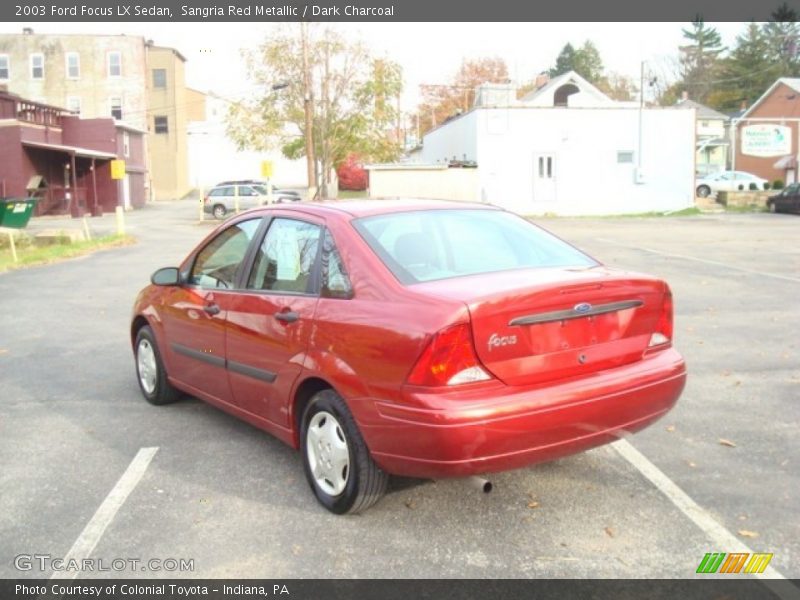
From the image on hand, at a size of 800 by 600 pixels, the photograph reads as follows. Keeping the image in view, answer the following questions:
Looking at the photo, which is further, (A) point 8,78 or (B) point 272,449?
(A) point 8,78

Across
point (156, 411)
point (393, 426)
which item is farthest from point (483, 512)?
point (156, 411)

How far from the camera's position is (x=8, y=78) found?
2367 inches

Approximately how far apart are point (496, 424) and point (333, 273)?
121 centimetres

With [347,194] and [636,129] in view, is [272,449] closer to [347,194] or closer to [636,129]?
[636,129]

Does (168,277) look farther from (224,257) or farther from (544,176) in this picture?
(544,176)

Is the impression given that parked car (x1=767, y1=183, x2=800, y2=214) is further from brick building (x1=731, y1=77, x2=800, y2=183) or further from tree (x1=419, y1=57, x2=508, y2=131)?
tree (x1=419, y1=57, x2=508, y2=131)

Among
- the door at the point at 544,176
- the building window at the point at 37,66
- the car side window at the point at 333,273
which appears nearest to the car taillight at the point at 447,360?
the car side window at the point at 333,273

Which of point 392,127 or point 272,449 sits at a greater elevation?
point 392,127

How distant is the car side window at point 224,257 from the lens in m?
5.07

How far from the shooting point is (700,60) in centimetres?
8688

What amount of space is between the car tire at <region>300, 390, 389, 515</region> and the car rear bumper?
154 mm

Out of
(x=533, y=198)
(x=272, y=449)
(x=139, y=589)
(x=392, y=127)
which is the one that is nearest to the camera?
(x=139, y=589)

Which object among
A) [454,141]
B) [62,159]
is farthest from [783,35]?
[62,159]

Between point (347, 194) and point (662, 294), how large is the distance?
47420mm
